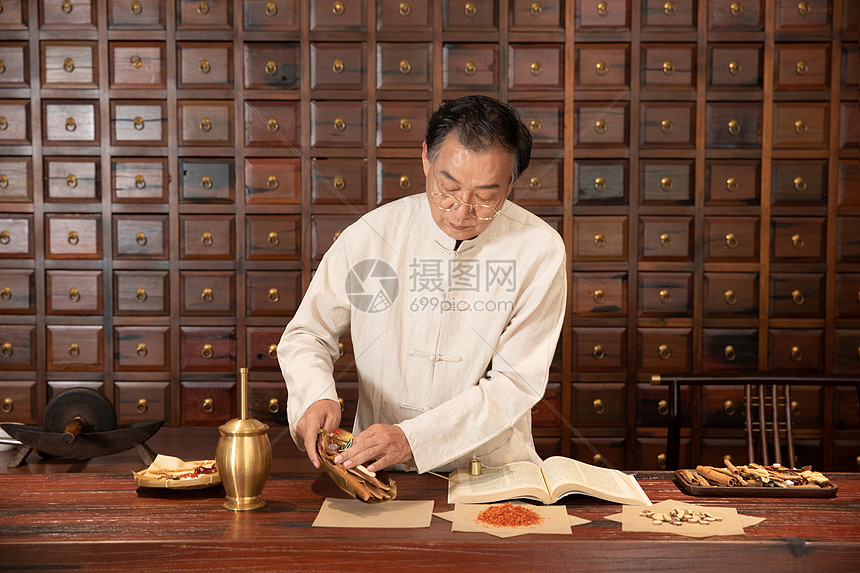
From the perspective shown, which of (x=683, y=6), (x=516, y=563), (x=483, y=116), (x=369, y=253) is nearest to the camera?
(x=516, y=563)

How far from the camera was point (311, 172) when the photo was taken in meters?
3.71

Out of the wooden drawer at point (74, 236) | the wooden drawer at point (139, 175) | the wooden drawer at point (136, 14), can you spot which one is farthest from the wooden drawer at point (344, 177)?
the wooden drawer at point (74, 236)

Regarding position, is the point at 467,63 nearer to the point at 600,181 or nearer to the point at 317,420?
the point at 600,181

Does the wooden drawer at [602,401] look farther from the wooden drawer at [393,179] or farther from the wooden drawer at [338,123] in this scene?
the wooden drawer at [338,123]

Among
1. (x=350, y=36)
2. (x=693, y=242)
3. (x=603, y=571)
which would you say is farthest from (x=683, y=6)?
(x=603, y=571)

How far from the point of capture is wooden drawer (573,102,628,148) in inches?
144

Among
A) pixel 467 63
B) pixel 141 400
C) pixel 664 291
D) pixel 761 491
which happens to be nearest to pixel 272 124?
pixel 467 63

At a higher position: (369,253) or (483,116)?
(483,116)

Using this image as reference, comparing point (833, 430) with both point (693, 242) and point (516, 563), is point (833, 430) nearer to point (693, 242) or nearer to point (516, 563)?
point (693, 242)

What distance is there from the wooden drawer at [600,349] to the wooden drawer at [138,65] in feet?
7.70

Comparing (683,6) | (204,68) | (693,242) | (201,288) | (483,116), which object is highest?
(683,6)

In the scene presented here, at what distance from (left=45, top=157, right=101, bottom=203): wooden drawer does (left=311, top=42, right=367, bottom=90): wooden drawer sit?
115 cm

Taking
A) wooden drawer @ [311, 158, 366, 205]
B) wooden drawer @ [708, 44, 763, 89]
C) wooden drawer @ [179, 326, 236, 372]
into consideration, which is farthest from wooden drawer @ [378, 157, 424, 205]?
wooden drawer @ [708, 44, 763, 89]

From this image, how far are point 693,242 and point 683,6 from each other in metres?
1.11
